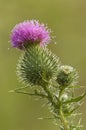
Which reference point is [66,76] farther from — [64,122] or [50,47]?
[50,47]

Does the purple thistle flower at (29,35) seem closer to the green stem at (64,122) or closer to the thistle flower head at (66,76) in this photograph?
the thistle flower head at (66,76)

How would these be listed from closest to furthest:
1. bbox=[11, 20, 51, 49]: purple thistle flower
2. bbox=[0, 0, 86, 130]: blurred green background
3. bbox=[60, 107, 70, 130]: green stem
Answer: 1. bbox=[60, 107, 70, 130]: green stem
2. bbox=[11, 20, 51, 49]: purple thistle flower
3. bbox=[0, 0, 86, 130]: blurred green background

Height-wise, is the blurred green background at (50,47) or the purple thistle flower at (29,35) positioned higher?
the blurred green background at (50,47)

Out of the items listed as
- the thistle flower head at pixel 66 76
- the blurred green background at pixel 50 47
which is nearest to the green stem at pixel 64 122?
the thistle flower head at pixel 66 76

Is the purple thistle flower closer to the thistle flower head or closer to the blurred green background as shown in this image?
the thistle flower head

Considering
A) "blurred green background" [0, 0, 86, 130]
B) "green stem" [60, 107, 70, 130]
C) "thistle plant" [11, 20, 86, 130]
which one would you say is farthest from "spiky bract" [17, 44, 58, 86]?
"blurred green background" [0, 0, 86, 130]

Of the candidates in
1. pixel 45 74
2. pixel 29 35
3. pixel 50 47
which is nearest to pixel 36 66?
pixel 45 74

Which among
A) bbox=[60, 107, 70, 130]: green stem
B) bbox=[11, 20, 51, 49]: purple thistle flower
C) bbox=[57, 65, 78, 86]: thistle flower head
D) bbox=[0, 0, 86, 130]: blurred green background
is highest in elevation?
bbox=[0, 0, 86, 130]: blurred green background

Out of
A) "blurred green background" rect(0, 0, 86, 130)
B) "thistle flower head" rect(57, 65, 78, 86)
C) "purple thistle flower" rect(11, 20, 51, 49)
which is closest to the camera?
"thistle flower head" rect(57, 65, 78, 86)

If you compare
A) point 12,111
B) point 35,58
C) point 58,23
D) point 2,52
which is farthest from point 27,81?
point 58,23
